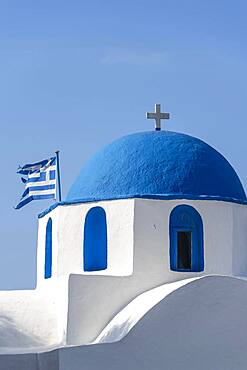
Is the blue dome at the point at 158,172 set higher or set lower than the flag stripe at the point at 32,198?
higher

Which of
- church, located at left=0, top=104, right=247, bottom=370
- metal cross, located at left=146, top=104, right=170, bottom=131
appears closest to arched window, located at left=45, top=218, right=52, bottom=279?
church, located at left=0, top=104, right=247, bottom=370

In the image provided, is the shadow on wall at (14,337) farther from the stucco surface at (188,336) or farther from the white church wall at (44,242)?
the white church wall at (44,242)

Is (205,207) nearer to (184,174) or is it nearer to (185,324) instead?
(184,174)

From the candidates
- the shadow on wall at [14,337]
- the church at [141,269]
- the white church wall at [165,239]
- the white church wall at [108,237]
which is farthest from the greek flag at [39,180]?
the shadow on wall at [14,337]

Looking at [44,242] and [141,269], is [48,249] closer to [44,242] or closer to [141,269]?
[44,242]

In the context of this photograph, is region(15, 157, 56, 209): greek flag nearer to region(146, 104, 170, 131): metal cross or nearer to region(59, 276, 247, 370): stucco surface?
region(146, 104, 170, 131): metal cross

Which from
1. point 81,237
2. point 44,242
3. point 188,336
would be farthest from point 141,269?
point 44,242

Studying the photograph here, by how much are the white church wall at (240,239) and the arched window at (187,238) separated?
624mm

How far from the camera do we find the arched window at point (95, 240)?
42.5 feet

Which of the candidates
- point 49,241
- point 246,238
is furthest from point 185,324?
point 49,241

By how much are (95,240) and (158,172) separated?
1.52 meters

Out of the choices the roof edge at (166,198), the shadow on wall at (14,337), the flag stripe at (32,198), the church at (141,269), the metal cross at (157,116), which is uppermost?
the metal cross at (157,116)

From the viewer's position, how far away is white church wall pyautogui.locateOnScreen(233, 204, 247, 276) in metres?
13.0

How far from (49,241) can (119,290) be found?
7.50ft
